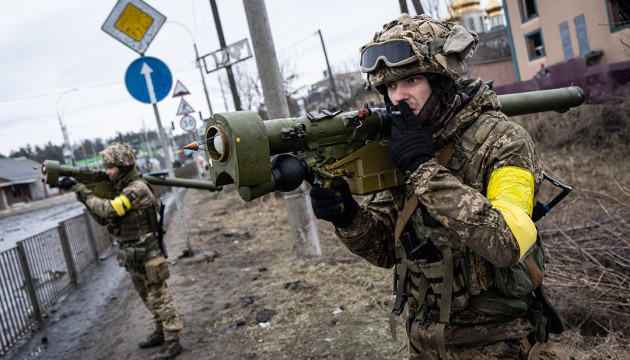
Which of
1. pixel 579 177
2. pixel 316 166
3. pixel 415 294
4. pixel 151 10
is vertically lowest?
pixel 579 177

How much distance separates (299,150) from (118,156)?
12.1 feet

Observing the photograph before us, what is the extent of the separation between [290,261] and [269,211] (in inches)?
193

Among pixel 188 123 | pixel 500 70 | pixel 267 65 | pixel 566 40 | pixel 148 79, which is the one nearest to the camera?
pixel 267 65

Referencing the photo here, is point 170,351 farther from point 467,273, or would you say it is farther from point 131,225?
point 467,273

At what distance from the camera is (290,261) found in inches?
258

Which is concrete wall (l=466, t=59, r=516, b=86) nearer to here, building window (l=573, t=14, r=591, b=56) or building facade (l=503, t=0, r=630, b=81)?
building facade (l=503, t=0, r=630, b=81)

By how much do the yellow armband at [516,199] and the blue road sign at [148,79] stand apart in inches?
245

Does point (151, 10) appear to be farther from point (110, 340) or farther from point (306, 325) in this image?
point (306, 325)

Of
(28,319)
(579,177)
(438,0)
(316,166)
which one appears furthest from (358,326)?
(438,0)

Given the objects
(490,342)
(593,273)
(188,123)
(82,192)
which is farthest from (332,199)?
(188,123)

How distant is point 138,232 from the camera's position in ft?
15.7

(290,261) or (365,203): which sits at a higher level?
(365,203)

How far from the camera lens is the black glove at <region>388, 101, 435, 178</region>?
172 centimetres

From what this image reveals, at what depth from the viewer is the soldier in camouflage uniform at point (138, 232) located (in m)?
4.50
